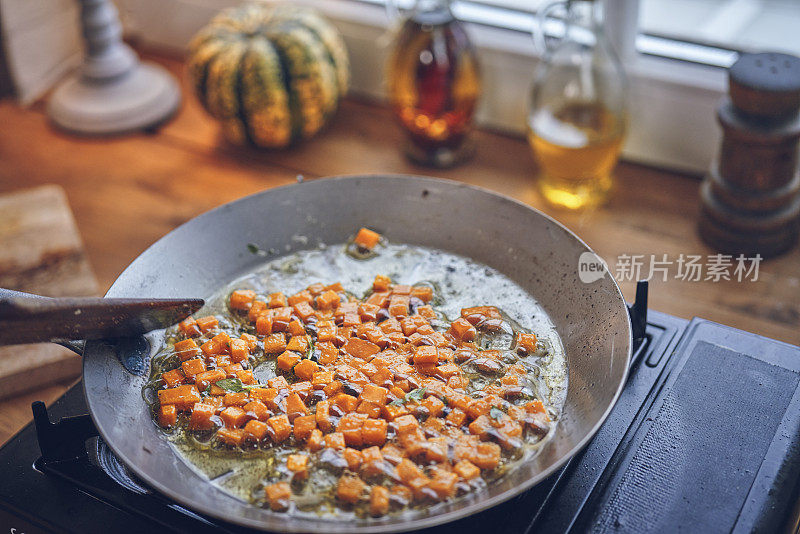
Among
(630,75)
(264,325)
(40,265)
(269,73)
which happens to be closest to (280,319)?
(264,325)

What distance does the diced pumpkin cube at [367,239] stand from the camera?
3.56 ft

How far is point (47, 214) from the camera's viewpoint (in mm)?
1403

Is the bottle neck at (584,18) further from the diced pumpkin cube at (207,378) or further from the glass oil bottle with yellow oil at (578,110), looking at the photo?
the diced pumpkin cube at (207,378)

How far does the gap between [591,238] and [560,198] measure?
122 millimetres

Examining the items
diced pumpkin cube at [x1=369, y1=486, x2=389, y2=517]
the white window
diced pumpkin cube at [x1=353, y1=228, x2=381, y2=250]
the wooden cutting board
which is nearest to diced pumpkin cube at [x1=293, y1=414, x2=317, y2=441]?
diced pumpkin cube at [x1=369, y1=486, x2=389, y2=517]

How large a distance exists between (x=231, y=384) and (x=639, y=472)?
1.49ft

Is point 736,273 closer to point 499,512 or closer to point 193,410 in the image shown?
point 499,512

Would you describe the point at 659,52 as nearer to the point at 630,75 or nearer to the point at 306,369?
the point at 630,75

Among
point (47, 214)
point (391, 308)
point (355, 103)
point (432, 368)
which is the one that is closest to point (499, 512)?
point (432, 368)

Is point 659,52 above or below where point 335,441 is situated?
above

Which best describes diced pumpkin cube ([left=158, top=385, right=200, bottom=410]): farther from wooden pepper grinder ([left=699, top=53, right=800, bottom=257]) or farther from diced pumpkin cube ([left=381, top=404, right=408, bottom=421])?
wooden pepper grinder ([left=699, top=53, right=800, bottom=257])

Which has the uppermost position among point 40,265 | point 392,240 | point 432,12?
point 432,12

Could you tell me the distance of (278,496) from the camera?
76 centimetres

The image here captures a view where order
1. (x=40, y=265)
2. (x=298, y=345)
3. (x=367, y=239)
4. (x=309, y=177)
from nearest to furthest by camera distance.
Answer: (x=298, y=345) < (x=367, y=239) < (x=40, y=265) < (x=309, y=177)
